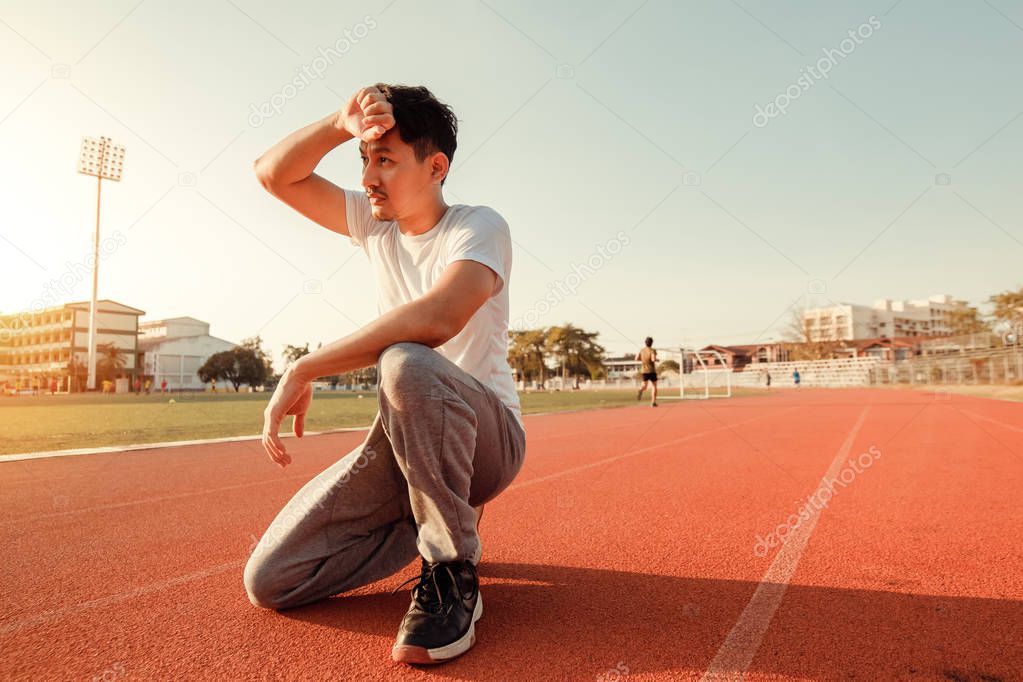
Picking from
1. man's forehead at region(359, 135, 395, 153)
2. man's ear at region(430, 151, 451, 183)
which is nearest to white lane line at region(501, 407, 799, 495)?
man's ear at region(430, 151, 451, 183)

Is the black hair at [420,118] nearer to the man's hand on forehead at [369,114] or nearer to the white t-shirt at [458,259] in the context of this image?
the man's hand on forehead at [369,114]

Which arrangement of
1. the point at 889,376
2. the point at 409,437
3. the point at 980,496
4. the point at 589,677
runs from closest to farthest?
1. the point at 589,677
2. the point at 409,437
3. the point at 980,496
4. the point at 889,376

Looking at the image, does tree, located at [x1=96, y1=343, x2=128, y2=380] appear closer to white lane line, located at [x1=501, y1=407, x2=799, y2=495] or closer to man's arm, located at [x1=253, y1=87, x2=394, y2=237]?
white lane line, located at [x1=501, y1=407, x2=799, y2=495]

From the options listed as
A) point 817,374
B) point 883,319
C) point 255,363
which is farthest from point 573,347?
point 883,319

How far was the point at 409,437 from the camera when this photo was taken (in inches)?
78.5

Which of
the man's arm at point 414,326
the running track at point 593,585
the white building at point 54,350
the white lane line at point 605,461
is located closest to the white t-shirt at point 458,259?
the man's arm at point 414,326

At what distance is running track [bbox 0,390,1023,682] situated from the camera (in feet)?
6.19

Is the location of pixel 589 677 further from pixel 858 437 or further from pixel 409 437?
pixel 858 437

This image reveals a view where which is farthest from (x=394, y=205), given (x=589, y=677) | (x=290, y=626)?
(x=589, y=677)

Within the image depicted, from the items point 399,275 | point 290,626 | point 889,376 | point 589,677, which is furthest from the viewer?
point 889,376

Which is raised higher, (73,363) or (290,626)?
(73,363)

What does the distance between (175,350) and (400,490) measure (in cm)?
10325

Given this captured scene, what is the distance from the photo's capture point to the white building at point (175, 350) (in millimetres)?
90062

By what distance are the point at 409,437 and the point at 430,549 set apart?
15.4 inches
